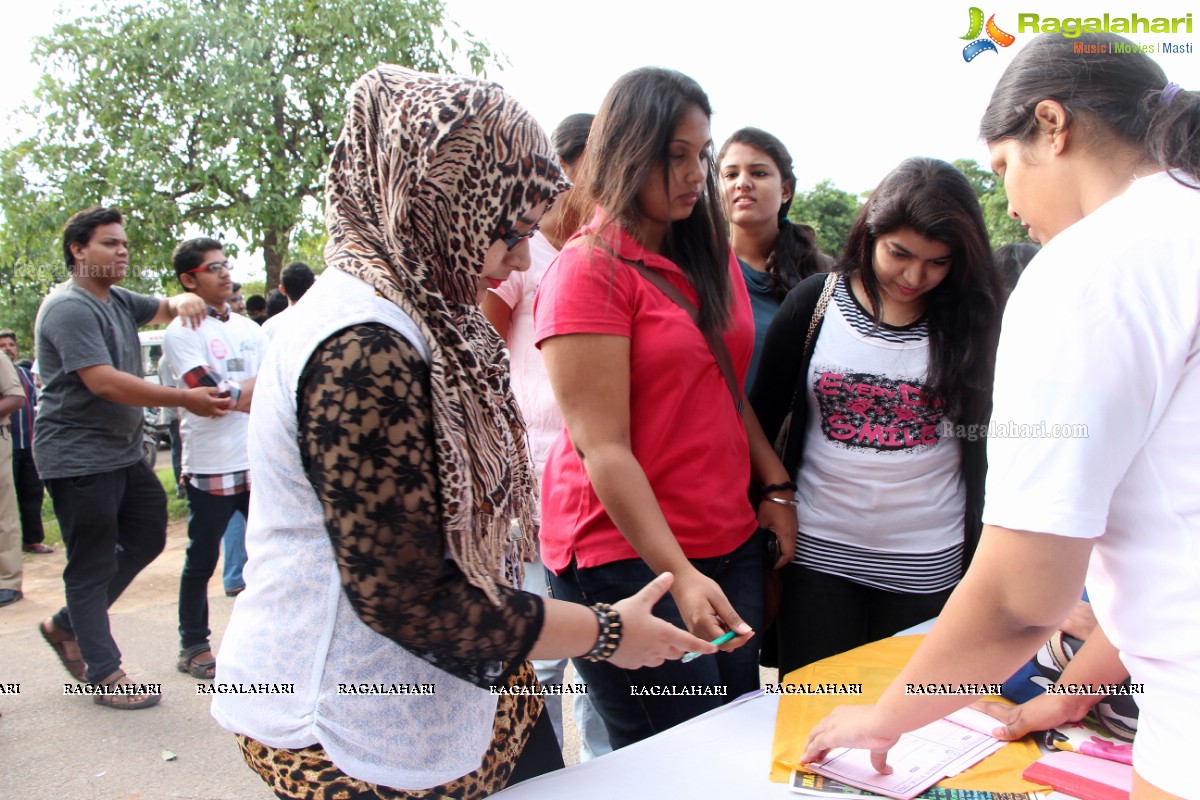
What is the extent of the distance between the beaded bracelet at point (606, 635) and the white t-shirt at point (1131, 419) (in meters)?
0.53

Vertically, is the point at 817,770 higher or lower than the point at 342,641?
lower

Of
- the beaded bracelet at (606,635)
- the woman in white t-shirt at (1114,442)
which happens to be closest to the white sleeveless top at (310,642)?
the beaded bracelet at (606,635)

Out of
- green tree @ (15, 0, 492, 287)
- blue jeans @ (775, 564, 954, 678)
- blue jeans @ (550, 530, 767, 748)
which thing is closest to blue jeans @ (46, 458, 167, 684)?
blue jeans @ (550, 530, 767, 748)

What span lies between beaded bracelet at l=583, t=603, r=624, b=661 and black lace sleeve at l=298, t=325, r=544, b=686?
168 millimetres

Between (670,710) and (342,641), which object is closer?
(342,641)

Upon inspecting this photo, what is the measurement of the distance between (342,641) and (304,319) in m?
0.42

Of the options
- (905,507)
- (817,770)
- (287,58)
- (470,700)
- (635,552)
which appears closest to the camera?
(470,700)

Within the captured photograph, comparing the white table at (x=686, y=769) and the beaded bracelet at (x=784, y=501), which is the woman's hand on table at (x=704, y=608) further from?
the beaded bracelet at (x=784, y=501)

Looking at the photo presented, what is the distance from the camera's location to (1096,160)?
3.33ft

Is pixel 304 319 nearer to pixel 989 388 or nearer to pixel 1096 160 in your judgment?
pixel 1096 160

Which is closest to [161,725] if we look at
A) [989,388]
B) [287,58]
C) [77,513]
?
[77,513]

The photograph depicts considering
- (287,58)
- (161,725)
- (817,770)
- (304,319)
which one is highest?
(287,58)

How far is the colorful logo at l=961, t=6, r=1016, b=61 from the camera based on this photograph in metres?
2.43

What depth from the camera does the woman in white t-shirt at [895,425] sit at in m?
2.01
